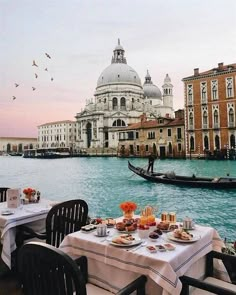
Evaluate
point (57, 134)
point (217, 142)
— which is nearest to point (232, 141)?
point (217, 142)

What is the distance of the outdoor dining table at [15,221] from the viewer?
2.23 m

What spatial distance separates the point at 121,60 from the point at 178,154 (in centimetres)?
3143

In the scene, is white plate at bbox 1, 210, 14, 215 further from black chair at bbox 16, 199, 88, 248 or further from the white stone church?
the white stone church

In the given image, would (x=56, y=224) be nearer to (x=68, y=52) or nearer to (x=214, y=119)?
(x=68, y=52)

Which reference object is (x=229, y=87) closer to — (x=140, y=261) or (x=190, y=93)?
(x=190, y=93)

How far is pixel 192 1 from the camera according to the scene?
6.05 m

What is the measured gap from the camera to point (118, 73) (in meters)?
52.4

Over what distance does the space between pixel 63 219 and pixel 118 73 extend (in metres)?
52.0

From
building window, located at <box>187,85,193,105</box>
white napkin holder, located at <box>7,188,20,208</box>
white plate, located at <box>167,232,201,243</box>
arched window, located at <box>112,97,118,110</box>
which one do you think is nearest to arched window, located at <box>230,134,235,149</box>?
building window, located at <box>187,85,193,105</box>

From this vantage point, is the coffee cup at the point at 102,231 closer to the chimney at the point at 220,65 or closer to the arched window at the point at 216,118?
the arched window at the point at 216,118

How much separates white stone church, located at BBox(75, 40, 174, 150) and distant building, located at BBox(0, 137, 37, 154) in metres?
23.3

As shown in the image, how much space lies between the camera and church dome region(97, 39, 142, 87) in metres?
52.3

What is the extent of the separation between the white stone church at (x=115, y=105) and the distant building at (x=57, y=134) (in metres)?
8.38

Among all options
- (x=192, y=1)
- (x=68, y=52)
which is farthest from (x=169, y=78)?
(x=192, y=1)
